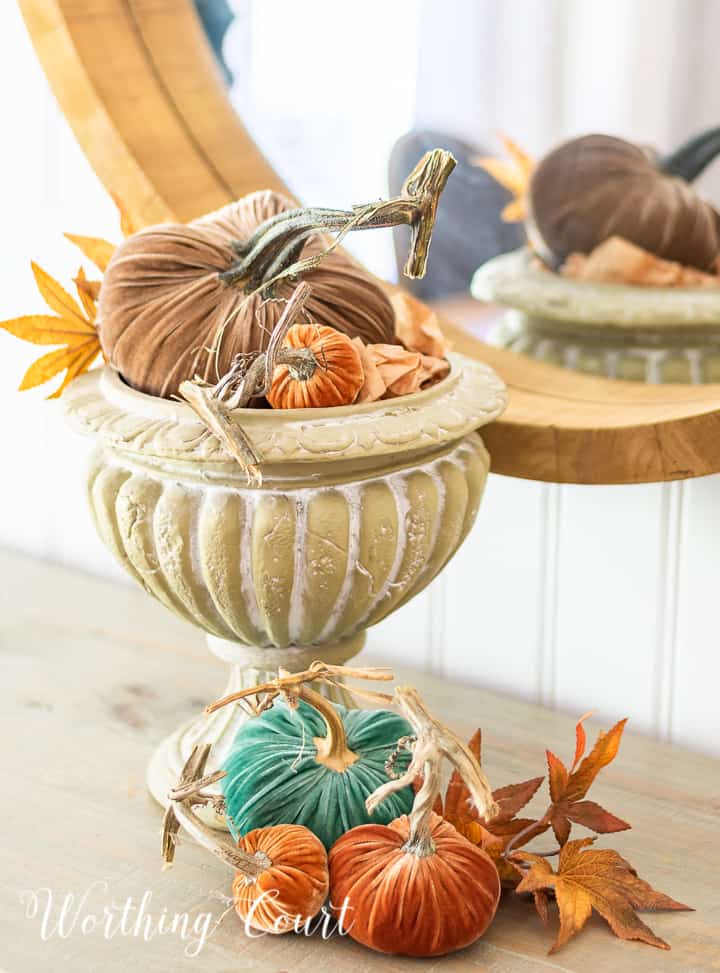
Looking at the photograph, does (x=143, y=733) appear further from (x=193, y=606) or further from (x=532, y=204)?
(x=532, y=204)

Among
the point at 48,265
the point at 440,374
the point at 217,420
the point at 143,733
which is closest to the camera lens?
the point at 217,420

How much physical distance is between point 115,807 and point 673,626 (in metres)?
0.31

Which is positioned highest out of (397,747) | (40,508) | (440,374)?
(440,374)

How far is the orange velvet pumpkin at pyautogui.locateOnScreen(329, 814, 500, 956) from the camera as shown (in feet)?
1.59

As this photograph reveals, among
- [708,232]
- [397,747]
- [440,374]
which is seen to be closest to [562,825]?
[397,747]

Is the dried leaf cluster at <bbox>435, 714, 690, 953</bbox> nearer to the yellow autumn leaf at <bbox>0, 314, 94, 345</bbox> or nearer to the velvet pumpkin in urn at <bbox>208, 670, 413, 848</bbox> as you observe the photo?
the velvet pumpkin in urn at <bbox>208, 670, 413, 848</bbox>

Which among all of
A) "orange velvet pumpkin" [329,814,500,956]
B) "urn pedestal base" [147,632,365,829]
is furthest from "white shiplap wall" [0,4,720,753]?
"orange velvet pumpkin" [329,814,500,956]

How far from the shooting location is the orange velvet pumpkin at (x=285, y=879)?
502 millimetres

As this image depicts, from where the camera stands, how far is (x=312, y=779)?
53 centimetres

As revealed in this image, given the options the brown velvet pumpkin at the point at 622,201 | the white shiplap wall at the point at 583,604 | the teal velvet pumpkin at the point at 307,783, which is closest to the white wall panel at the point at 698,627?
the white shiplap wall at the point at 583,604

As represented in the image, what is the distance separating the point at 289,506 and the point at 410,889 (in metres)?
0.16

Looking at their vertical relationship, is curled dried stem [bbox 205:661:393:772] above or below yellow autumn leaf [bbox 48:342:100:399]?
below

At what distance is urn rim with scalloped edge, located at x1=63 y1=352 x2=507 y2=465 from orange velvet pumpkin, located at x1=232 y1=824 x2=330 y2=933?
149 millimetres

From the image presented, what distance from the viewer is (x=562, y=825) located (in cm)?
56
